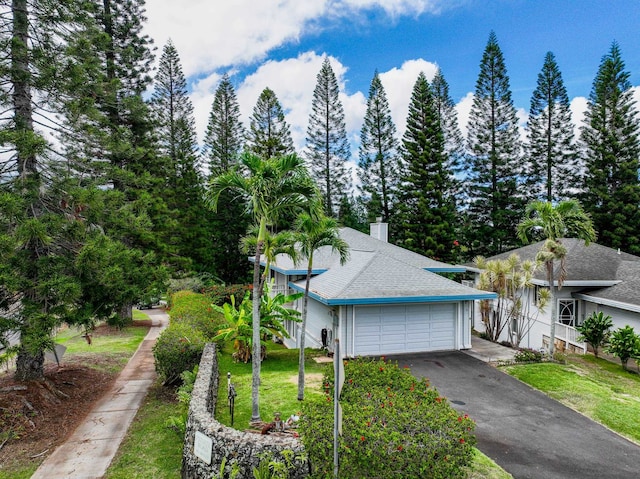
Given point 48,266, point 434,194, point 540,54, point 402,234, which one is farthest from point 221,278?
point 540,54

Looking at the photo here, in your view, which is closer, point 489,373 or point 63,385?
point 63,385

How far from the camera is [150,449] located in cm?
746

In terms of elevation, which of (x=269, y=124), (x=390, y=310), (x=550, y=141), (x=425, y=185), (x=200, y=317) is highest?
(x=269, y=124)

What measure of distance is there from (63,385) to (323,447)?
28.5 feet

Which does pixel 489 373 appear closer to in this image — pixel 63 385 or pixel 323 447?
pixel 323 447

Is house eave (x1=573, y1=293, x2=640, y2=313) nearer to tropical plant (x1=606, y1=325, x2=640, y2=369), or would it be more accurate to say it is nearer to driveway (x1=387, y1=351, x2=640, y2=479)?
tropical plant (x1=606, y1=325, x2=640, y2=369)

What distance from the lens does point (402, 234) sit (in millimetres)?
31656

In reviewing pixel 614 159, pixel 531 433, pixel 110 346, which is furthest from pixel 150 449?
pixel 614 159

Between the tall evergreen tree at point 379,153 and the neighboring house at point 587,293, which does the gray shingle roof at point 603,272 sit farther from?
the tall evergreen tree at point 379,153

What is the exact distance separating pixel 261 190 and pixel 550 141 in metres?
32.0

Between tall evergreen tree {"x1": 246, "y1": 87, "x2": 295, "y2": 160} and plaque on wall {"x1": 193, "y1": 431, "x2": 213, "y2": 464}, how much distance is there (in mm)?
27859

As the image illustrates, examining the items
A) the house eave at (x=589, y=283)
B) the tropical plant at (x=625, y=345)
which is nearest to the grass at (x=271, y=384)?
the tropical plant at (x=625, y=345)

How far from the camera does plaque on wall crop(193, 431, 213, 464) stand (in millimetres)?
5637

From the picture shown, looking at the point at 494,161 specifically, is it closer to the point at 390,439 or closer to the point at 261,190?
the point at 261,190
